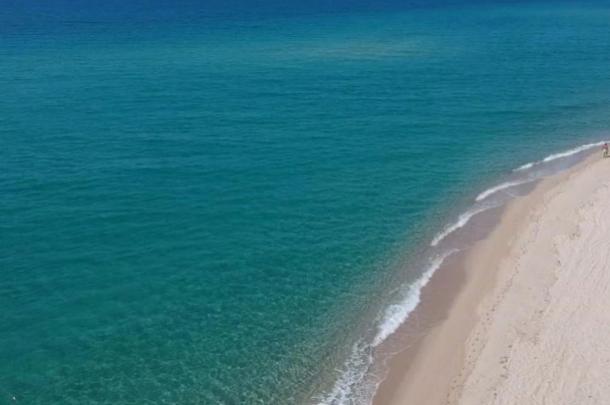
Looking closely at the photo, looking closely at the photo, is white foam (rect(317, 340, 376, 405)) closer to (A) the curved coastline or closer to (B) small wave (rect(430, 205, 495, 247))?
(A) the curved coastline

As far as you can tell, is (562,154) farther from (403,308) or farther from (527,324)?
(403,308)

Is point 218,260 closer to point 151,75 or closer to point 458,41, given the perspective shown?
point 151,75

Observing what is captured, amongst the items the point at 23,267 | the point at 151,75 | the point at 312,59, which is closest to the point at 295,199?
the point at 23,267

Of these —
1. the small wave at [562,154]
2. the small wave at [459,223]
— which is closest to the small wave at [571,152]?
the small wave at [562,154]

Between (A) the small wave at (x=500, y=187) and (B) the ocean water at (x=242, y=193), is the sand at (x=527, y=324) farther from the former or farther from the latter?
(B) the ocean water at (x=242, y=193)

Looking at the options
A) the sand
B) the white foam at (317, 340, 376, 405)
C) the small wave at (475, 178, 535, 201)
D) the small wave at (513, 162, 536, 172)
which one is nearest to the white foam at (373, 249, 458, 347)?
the white foam at (317, 340, 376, 405)

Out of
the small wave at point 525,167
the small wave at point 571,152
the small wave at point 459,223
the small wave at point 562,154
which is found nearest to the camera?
the small wave at point 459,223

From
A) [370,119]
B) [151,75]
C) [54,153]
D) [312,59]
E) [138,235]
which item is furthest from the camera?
[312,59]
